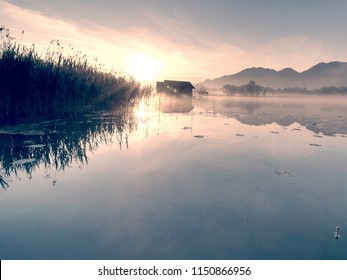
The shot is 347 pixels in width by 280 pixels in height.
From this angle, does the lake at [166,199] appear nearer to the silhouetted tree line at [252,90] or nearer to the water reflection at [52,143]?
the water reflection at [52,143]

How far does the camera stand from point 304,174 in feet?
18.5

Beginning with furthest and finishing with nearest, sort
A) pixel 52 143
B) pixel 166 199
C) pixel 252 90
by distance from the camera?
1. pixel 252 90
2. pixel 52 143
3. pixel 166 199

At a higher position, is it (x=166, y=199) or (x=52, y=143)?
(x=52, y=143)

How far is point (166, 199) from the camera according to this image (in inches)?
165

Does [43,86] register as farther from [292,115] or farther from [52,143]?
[292,115]

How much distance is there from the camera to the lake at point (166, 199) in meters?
2.94

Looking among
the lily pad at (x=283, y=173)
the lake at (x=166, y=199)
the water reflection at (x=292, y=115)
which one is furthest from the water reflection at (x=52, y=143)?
the water reflection at (x=292, y=115)

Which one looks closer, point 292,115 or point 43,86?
point 43,86

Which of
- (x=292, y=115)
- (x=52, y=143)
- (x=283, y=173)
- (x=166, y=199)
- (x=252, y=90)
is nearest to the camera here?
(x=166, y=199)

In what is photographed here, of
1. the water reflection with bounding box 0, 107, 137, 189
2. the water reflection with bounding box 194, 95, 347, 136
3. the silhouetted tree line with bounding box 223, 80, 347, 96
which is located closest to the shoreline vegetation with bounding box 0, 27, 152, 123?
the water reflection with bounding box 0, 107, 137, 189

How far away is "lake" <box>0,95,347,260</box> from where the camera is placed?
2939 mm

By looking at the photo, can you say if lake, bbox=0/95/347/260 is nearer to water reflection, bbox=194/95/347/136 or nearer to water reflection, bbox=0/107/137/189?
water reflection, bbox=0/107/137/189

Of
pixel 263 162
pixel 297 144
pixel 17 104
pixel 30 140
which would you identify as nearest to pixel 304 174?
pixel 263 162

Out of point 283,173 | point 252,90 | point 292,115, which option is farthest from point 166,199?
point 252,90
